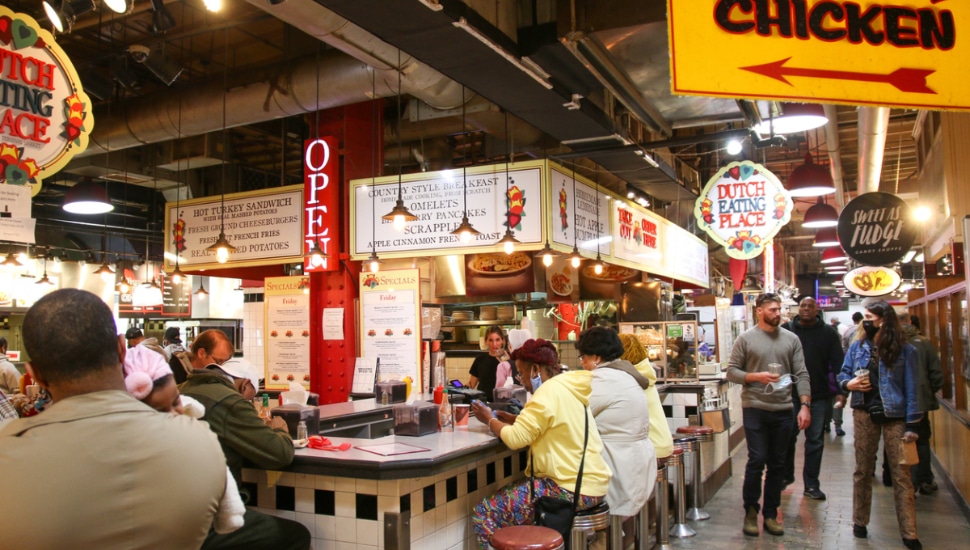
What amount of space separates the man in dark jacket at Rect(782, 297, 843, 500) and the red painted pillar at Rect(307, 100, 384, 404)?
497 centimetres

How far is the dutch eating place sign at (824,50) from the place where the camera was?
2.93m

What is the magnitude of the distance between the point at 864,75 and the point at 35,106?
406 centimetres

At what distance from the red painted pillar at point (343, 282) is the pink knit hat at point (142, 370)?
6.03 metres

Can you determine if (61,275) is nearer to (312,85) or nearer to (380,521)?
(312,85)

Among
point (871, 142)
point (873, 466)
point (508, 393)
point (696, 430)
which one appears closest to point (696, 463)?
point (696, 430)

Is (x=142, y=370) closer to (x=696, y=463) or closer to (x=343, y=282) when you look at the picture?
(x=696, y=463)

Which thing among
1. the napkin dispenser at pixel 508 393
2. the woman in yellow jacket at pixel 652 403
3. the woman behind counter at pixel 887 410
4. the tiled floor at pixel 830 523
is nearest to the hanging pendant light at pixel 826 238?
the tiled floor at pixel 830 523

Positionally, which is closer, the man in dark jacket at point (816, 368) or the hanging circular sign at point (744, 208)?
the man in dark jacket at point (816, 368)

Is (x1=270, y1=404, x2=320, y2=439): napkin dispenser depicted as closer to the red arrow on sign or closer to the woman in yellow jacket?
the woman in yellow jacket

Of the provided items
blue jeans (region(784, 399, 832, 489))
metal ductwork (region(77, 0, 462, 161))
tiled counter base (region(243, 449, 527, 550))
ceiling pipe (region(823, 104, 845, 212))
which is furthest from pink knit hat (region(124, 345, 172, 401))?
ceiling pipe (region(823, 104, 845, 212))

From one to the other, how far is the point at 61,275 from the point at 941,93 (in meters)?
14.4

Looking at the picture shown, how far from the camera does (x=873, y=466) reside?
19.5 feet

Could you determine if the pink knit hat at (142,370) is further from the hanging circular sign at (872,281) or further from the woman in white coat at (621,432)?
the hanging circular sign at (872,281)

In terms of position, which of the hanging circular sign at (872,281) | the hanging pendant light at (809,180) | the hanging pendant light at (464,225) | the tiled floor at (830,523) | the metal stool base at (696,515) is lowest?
the tiled floor at (830,523)
